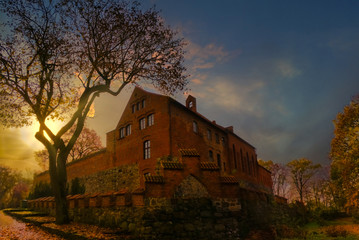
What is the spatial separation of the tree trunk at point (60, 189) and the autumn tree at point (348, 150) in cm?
1989

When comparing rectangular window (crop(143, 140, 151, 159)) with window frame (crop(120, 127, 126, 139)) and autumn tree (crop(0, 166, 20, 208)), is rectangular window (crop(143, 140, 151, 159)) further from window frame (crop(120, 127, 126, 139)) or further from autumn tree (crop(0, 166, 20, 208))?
autumn tree (crop(0, 166, 20, 208))

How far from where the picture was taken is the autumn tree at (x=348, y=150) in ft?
60.3

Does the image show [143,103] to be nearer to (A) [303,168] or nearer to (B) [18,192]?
(A) [303,168]

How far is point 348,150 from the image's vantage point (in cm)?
1945

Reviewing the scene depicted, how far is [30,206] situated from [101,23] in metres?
Answer: 15.7

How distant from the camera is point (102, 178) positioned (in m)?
26.4

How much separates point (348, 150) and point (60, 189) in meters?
21.0

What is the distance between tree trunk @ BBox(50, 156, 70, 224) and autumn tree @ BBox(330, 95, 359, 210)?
19887mm

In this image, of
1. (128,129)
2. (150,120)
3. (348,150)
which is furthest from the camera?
(128,129)

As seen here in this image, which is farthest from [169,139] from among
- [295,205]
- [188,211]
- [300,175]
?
[300,175]

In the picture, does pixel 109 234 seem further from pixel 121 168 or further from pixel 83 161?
A: pixel 83 161

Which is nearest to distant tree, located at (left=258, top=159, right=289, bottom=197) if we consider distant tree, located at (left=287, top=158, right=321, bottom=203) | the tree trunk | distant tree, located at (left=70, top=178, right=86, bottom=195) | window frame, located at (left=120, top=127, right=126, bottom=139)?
distant tree, located at (left=287, top=158, right=321, bottom=203)

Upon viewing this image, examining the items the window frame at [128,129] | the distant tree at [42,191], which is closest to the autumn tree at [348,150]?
the window frame at [128,129]

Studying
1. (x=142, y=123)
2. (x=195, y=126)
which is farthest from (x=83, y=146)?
(x=195, y=126)
